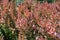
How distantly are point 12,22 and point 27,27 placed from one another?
748mm

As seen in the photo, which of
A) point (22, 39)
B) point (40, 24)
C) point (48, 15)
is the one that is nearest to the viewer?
point (22, 39)

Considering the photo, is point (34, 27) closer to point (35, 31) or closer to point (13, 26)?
point (35, 31)

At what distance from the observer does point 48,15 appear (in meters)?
6.45

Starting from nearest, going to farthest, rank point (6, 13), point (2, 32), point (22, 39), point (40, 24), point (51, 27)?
point (22, 39) → point (51, 27) → point (40, 24) → point (2, 32) → point (6, 13)

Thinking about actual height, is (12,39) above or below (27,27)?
below

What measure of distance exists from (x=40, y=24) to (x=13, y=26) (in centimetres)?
70

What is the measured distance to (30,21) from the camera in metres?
4.65

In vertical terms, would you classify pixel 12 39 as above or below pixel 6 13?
below

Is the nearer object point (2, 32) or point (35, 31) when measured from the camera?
point (35, 31)

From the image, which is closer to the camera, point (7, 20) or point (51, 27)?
point (51, 27)

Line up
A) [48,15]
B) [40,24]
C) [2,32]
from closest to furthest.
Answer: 1. [40,24]
2. [2,32]
3. [48,15]

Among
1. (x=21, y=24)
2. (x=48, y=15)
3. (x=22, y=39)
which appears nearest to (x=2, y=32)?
(x=21, y=24)

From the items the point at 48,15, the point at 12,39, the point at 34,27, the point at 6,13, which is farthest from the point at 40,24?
the point at 48,15

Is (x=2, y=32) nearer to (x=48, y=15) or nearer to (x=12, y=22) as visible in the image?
(x=12, y=22)
